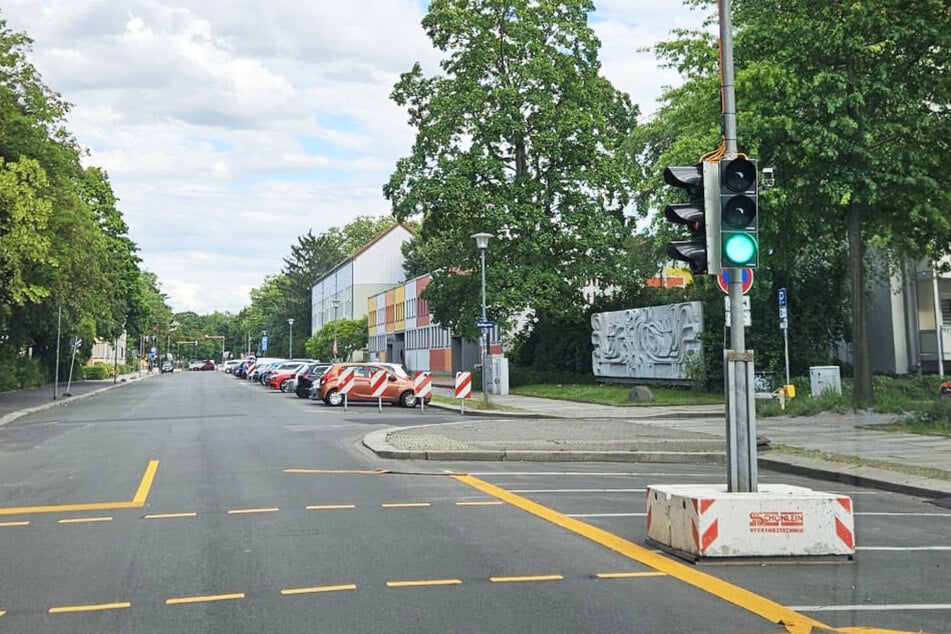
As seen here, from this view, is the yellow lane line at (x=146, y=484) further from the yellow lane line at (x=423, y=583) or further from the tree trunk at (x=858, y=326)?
the tree trunk at (x=858, y=326)

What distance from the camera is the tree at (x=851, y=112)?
71.5ft

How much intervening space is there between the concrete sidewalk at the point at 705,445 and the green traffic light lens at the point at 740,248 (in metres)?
5.11

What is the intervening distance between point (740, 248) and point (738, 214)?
0.32 meters

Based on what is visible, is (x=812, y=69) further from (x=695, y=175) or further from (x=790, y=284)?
(x=695, y=175)

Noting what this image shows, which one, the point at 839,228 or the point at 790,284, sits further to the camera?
the point at 790,284

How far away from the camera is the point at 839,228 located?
2578 centimetres

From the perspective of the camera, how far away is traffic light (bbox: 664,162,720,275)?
8320 mm

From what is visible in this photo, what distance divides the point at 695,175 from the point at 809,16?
17.3 meters

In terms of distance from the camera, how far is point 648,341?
37.4 metres

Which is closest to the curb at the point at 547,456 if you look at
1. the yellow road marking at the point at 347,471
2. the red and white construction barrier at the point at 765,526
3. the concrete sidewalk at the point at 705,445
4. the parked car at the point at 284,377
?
the concrete sidewalk at the point at 705,445

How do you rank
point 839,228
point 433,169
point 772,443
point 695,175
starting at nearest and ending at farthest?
point 695,175, point 772,443, point 839,228, point 433,169

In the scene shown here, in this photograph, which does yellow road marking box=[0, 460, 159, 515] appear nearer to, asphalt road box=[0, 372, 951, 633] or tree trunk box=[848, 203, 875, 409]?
asphalt road box=[0, 372, 951, 633]

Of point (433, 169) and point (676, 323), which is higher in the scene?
point (433, 169)

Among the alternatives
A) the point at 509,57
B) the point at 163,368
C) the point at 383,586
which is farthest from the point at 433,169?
the point at 163,368
